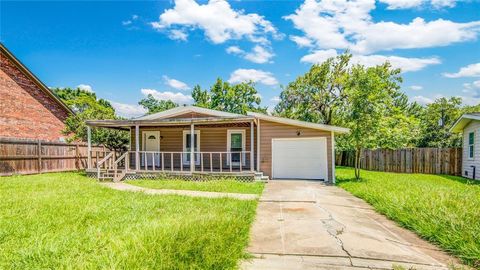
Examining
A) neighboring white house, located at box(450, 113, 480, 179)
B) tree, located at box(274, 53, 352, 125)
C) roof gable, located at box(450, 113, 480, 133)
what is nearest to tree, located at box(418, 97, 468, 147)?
roof gable, located at box(450, 113, 480, 133)

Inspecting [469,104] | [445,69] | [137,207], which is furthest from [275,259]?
[469,104]

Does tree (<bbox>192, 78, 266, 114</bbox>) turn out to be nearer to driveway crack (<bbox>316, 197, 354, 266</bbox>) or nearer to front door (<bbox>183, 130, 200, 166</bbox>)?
front door (<bbox>183, 130, 200, 166</bbox>)

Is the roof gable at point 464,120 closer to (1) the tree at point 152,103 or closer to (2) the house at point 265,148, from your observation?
(2) the house at point 265,148

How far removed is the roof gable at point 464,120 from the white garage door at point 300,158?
279 inches

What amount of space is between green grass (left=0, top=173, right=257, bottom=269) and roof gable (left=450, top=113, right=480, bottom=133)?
1226 cm

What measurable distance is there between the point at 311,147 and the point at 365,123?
247 centimetres

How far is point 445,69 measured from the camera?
60.0ft

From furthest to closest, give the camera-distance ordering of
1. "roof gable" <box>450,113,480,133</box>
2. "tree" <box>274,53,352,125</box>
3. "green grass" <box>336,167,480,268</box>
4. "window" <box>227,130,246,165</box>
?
"tree" <box>274,53,352,125</box> → "window" <box>227,130,246,165</box> → "roof gable" <box>450,113,480,133</box> → "green grass" <box>336,167,480,268</box>

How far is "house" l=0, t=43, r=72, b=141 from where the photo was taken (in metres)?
15.5

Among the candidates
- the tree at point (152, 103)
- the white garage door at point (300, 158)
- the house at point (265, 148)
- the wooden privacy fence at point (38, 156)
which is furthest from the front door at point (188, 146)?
the tree at point (152, 103)

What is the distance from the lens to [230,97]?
111ft

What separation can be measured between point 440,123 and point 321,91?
904 centimetres

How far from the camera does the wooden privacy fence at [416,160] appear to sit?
15.4 meters

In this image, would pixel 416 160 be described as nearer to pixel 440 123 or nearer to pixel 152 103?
pixel 440 123
